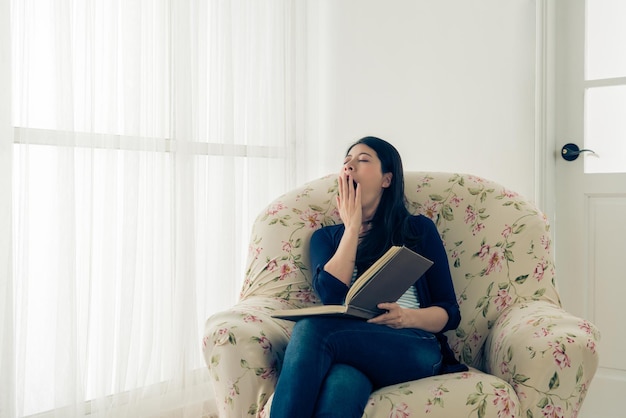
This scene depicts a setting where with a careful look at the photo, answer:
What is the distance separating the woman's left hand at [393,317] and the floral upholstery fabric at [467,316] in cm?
17

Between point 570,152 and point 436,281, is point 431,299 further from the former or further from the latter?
point 570,152

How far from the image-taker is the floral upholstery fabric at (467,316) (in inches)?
58.1

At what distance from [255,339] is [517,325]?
0.67m

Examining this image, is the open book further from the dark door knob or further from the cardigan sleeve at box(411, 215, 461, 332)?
the dark door knob

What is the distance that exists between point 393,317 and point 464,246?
20.0 inches

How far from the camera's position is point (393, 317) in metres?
1.64

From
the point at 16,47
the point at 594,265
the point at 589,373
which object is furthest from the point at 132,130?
the point at 594,265

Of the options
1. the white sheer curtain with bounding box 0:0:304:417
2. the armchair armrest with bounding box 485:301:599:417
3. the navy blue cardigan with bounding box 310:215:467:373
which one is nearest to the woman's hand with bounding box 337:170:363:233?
the navy blue cardigan with bounding box 310:215:467:373

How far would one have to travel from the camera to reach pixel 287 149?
10.4 ft

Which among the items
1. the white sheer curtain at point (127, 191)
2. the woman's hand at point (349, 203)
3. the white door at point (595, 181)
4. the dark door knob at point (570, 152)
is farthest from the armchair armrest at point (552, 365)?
the white sheer curtain at point (127, 191)

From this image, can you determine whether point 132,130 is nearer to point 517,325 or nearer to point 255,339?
point 255,339

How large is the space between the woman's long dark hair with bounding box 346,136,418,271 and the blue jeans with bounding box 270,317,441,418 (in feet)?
0.97

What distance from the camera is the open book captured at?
4.91ft

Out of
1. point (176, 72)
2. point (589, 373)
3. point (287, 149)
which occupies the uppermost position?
point (176, 72)
